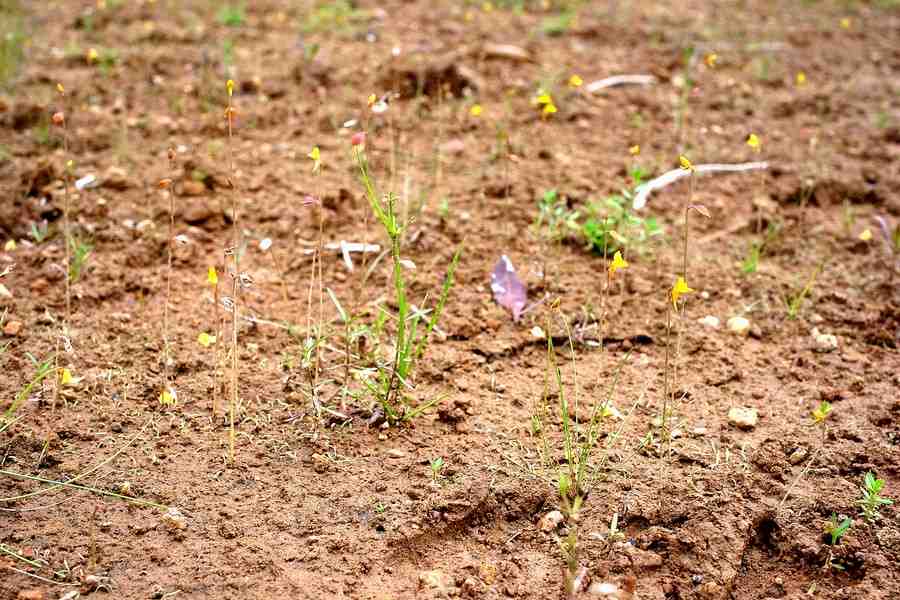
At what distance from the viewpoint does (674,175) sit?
12.2 feet

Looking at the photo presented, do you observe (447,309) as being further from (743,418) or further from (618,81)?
(618,81)

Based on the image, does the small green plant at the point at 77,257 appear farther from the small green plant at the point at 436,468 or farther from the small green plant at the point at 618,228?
the small green plant at the point at 618,228

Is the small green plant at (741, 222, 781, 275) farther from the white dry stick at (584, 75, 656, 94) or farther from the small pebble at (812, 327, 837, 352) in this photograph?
the white dry stick at (584, 75, 656, 94)

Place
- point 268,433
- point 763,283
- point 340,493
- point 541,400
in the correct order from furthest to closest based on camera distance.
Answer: point 763,283, point 541,400, point 268,433, point 340,493

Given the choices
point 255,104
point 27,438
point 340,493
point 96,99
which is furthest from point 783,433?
point 96,99

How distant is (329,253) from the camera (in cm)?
329

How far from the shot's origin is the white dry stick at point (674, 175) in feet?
11.9

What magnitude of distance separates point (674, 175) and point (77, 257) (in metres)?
2.33

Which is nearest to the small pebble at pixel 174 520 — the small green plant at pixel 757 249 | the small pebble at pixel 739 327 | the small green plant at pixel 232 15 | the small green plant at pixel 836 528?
the small green plant at pixel 836 528

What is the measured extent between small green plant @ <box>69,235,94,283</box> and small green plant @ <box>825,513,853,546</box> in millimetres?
2467

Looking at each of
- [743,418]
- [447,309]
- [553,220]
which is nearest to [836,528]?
[743,418]

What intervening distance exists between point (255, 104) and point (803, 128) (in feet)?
8.51

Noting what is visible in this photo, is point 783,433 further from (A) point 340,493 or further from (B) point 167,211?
(B) point 167,211

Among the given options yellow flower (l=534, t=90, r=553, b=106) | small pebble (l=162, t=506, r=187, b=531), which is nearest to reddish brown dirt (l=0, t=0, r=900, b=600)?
small pebble (l=162, t=506, r=187, b=531)
